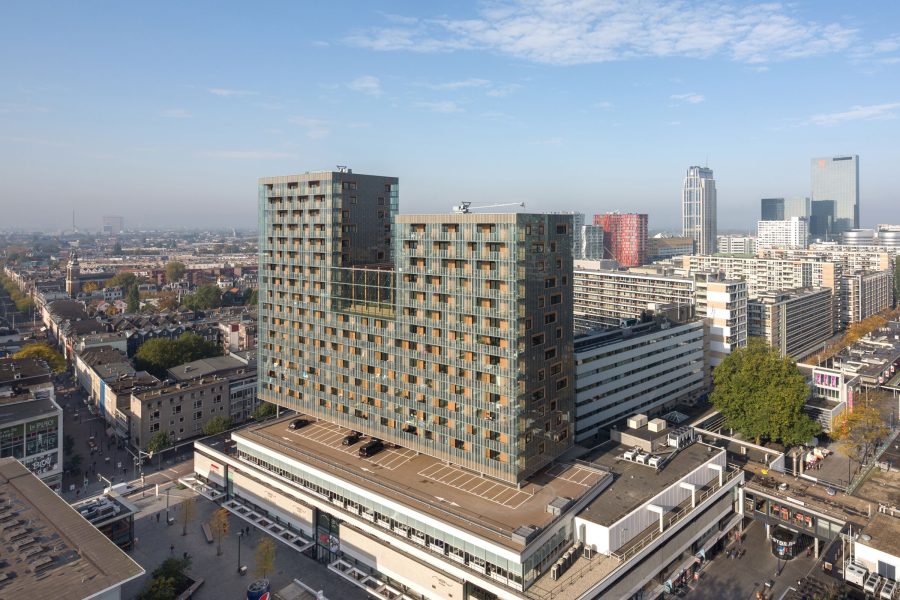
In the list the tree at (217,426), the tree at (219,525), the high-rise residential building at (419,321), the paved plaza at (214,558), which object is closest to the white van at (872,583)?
the high-rise residential building at (419,321)

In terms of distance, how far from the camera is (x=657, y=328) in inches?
3265

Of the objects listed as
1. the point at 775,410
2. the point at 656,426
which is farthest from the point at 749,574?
the point at 775,410

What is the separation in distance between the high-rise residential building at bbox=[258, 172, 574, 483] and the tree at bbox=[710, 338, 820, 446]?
106ft

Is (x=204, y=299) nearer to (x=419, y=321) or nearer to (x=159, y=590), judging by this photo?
(x=419, y=321)

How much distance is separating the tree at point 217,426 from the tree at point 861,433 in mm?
83469

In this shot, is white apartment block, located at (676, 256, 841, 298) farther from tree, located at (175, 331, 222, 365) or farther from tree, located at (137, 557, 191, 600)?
tree, located at (137, 557, 191, 600)

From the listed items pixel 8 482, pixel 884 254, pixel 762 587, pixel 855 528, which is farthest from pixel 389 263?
pixel 884 254

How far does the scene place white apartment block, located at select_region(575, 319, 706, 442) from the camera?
6831cm

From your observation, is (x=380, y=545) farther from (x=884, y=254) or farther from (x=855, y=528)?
(x=884, y=254)

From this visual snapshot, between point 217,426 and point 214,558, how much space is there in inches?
1155

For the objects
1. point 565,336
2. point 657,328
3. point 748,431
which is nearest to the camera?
point 565,336

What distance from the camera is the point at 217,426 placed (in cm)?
8250

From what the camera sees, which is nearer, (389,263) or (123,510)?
(123,510)

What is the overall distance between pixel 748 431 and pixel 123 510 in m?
73.5
